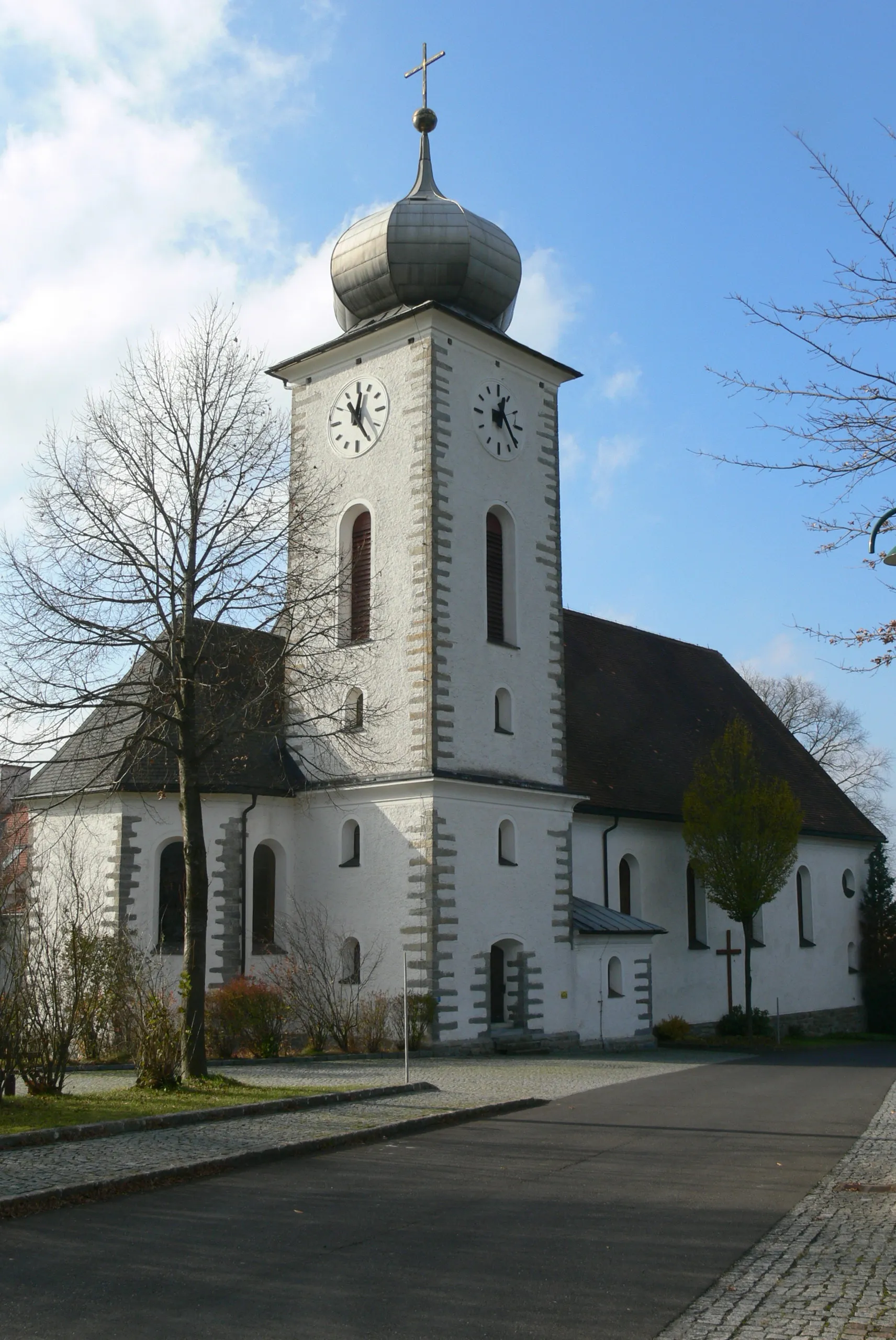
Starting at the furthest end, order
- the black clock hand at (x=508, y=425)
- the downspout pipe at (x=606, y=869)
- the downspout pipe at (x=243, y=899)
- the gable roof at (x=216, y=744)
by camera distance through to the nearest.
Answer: the downspout pipe at (x=606, y=869), the black clock hand at (x=508, y=425), the downspout pipe at (x=243, y=899), the gable roof at (x=216, y=744)

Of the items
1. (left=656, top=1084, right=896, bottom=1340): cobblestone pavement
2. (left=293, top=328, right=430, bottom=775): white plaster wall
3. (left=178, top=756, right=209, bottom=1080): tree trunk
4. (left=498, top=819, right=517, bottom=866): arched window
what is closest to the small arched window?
(left=293, top=328, right=430, bottom=775): white plaster wall

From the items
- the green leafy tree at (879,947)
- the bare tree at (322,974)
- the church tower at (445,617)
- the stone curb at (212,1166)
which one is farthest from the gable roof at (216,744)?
the green leafy tree at (879,947)

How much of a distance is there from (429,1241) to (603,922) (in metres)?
19.0

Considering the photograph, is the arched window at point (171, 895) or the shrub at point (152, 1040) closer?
the shrub at point (152, 1040)

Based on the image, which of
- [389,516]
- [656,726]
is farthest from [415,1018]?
[656,726]

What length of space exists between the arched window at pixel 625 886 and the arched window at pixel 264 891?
862 centimetres

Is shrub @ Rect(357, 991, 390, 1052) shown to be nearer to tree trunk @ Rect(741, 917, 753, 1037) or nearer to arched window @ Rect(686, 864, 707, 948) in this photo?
tree trunk @ Rect(741, 917, 753, 1037)

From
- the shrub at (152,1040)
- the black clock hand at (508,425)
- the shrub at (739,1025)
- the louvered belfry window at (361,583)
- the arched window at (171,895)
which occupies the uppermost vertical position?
the black clock hand at (508,425)

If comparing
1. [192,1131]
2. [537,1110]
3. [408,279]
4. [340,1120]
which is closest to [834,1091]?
[537,1110]

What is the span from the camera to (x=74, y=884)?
574 inches

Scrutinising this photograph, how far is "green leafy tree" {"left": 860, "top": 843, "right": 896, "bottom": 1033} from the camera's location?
37531mm

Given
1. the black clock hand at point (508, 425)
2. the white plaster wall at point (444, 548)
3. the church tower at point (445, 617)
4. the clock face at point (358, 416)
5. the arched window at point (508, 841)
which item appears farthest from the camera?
the black clock hand at point (508, 425)

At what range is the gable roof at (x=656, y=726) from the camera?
3039 cm

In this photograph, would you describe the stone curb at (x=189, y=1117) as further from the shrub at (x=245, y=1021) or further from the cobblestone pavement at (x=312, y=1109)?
the shrub at (x=245, y=1021)
